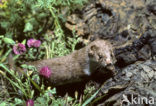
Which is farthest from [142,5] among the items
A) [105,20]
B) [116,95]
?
[116,95]

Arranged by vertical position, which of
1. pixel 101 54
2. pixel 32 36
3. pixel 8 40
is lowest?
pixel 101 54

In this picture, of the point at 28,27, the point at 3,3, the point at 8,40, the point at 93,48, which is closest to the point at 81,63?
the point at 93,48

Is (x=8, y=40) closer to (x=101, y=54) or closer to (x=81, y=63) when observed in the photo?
(x=81, y=63)

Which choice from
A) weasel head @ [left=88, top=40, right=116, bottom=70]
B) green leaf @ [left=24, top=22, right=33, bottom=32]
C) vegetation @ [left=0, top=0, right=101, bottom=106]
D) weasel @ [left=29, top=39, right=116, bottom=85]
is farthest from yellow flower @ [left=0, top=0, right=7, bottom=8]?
weasel head @ [left=88, top=40, right=116, bottom=70]

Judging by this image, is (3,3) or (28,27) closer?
(3,3)

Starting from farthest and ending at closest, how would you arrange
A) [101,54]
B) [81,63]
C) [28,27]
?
[28,27] < [81,63] < [101,54]

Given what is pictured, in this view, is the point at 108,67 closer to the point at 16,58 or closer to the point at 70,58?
the point at 70,58
